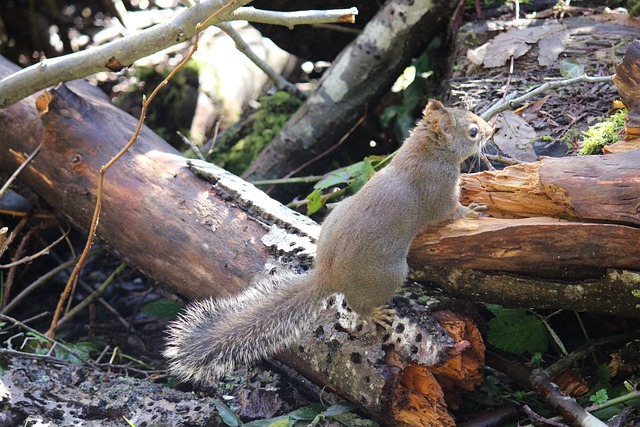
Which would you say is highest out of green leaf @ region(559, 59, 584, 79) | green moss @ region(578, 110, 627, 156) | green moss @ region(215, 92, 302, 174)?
green leaf @ region(559, 59, 584, 79)

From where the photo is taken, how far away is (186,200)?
3945mm

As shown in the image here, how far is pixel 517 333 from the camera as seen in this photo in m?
3.39

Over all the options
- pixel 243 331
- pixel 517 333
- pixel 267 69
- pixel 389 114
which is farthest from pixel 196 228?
pixel 389 114

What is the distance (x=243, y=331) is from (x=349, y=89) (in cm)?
262

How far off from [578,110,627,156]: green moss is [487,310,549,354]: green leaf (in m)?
0.97

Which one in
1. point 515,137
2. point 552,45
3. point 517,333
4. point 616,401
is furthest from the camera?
point 552,45

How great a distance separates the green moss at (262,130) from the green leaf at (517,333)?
2989 millimetres

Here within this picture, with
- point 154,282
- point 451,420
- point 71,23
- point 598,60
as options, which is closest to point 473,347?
point 451,420

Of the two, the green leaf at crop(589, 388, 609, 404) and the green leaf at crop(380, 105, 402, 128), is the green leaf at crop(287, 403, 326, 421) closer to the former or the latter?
the green leaf at crop(589, 388, 609, 404)

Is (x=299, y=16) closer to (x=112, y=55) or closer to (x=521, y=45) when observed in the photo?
(x=112, y=55)

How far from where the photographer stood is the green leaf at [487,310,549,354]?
11.1 feet

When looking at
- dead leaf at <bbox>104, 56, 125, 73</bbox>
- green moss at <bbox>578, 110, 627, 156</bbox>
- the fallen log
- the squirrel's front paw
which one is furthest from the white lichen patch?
green moss at <bbox>578, 110, 627, 156</bbox>

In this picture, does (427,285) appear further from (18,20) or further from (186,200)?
(18,20)

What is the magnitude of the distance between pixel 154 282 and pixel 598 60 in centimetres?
324
